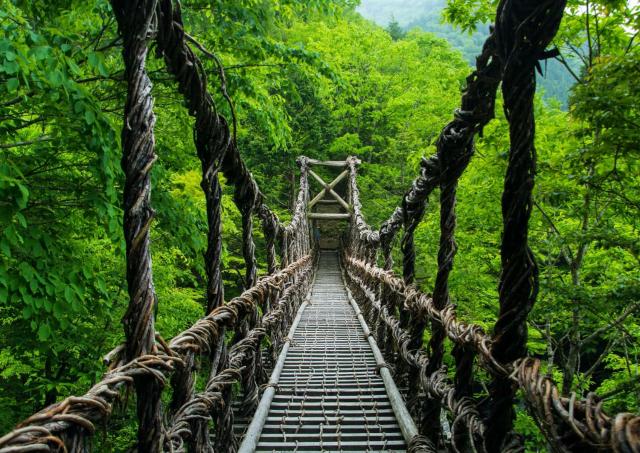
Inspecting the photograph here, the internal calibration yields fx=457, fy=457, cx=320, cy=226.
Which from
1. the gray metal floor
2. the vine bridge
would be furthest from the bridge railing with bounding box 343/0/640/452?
the gray metal floor

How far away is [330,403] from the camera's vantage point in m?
2.53

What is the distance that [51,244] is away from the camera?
8.96ft

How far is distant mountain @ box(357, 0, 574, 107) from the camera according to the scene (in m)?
20.7

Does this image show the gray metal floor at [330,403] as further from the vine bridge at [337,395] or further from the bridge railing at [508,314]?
the bridge railing at [508,314]

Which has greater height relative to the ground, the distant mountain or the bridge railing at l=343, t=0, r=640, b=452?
the distant mountain

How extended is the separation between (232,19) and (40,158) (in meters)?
1.89

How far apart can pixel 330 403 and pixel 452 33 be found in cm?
6209

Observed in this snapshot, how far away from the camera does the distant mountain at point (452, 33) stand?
20728 mm

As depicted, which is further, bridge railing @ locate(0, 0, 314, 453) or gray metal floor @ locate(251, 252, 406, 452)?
gray metal floor @ locate(251, 252, 406, 452)

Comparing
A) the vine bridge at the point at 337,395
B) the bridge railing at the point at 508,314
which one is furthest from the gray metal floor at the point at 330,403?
the bridge railing at the point at 508,314

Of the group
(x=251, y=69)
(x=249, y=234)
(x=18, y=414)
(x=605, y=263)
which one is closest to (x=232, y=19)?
(x=251, y=69)

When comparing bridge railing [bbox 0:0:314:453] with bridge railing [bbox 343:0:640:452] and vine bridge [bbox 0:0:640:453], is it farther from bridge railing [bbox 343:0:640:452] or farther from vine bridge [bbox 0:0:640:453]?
bridge railing [bbox 343:0:640:452]

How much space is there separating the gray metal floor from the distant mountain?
1.72m

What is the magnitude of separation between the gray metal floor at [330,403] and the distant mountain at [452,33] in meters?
1.72
